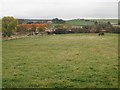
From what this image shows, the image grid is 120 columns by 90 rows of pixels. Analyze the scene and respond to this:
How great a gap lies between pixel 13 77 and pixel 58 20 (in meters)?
146

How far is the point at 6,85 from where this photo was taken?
1280 cm

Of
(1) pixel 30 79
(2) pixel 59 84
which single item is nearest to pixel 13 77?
(1) pixel 30 79

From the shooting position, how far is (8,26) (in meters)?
88.3

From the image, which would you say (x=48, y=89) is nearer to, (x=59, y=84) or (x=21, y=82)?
(x=59, y=84)

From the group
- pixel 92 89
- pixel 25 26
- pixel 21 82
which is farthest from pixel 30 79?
pixel 25 26

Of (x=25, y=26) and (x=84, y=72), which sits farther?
(x=25, y=26)

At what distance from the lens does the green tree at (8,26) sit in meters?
81.2

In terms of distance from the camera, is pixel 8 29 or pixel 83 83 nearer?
pixel 83 83

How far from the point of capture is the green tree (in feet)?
266

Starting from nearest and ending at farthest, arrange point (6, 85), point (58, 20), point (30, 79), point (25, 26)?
point (6, 85), point (30, 79), point (25, 26), point (58, 20)

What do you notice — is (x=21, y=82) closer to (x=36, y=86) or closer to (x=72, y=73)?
(x=36, y=86)

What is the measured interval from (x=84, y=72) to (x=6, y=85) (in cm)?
527

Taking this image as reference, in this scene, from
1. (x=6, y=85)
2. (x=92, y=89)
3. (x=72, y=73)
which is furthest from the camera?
(x=72, y=73)

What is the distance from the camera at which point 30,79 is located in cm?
1439
